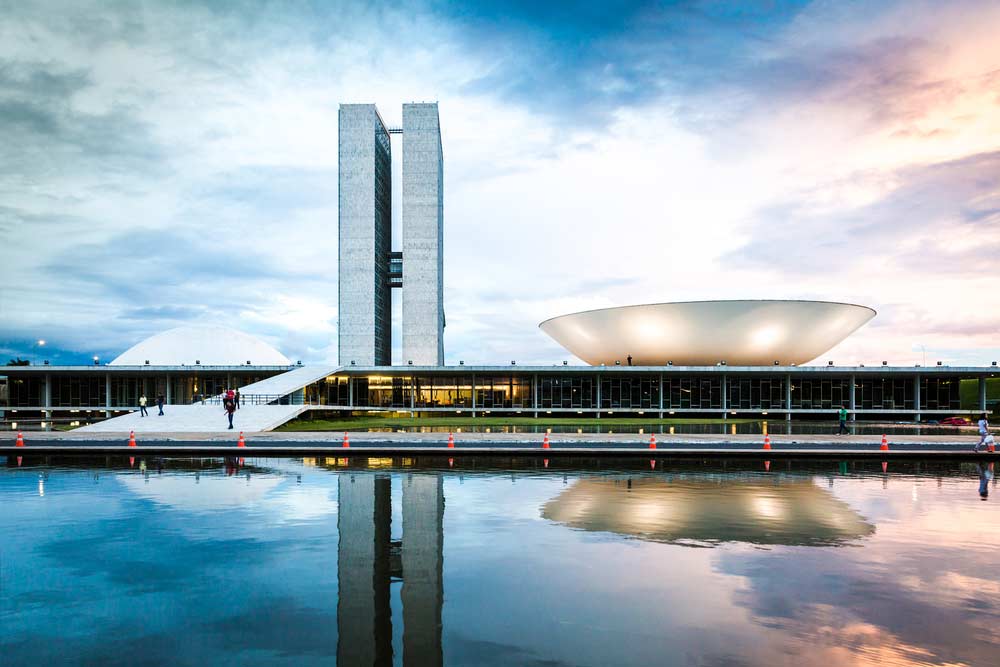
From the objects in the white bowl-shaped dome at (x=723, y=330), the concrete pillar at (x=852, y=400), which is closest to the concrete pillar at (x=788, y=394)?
the white bowl-shaped dome at (x=723, y=330)

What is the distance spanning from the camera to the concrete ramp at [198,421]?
115 ft

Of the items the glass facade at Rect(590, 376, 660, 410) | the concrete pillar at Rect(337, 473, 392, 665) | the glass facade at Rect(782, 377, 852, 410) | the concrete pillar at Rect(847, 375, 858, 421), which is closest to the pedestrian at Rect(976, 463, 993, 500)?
the concrete pillar at Rect(337, 473, 392, 665)

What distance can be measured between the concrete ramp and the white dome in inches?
2420

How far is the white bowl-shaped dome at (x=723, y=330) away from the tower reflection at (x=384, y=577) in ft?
171

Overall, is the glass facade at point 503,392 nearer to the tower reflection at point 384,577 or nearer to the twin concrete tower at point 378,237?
the twin concrete tower at point 378,237

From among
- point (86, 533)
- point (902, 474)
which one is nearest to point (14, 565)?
point (86, 533)

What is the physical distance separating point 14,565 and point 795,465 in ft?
64.0

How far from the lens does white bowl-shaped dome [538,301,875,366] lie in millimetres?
62688

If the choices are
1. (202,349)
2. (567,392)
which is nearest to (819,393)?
(567,392)

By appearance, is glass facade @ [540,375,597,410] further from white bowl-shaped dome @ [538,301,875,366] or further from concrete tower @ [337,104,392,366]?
concrete tower @ [337,104,392,366]

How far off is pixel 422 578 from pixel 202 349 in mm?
105194

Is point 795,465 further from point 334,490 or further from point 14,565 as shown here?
point 14,565

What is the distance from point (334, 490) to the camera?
50.3ft

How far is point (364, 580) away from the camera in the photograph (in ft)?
26.5
